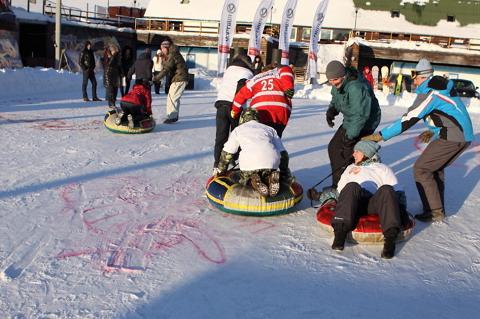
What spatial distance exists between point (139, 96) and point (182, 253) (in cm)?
517

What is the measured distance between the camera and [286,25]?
2297cm

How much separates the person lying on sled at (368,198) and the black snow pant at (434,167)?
0.87 meters

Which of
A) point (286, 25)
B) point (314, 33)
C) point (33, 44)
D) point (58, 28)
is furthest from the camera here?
point (33, 44)

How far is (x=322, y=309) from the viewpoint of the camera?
288 centimetres

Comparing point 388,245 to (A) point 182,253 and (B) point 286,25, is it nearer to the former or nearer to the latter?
(A) point 182,253

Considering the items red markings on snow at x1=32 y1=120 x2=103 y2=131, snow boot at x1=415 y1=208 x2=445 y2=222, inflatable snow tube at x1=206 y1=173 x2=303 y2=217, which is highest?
inflatable snow tube at x1=206 y1=173 x2=303 y2=217

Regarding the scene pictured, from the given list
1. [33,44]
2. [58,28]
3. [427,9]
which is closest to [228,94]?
[58,28]

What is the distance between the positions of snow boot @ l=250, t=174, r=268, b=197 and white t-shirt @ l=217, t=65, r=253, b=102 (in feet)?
5.05

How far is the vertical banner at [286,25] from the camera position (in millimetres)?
22781

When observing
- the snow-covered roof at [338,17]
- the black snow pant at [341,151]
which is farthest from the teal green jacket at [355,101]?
the snow-covered roof at [338,17]

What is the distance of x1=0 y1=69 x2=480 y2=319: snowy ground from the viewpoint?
288cm

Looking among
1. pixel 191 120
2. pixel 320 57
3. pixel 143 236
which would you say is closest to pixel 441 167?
pixel 143 236

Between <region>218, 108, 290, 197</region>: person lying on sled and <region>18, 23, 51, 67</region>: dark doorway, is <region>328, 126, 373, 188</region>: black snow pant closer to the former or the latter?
<region>218, 108, 290, 197</region>: person lying on sled

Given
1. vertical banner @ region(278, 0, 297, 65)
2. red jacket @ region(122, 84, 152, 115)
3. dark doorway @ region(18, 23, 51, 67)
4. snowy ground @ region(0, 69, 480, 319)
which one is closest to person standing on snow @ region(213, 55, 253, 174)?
snowy ground @ region(0, 69, 480, 319)
